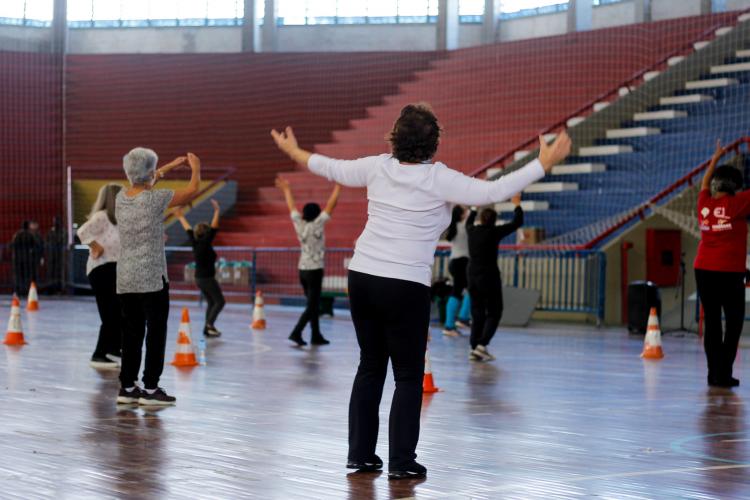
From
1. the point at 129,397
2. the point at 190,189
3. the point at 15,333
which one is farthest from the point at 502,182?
the point at 15,333

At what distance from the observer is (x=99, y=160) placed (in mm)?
35531

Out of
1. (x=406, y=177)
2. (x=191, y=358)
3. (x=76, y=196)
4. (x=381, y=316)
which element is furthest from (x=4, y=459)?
(x=76, y=196)

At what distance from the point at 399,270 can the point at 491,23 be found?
3185cm

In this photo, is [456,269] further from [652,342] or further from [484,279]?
[484,279]

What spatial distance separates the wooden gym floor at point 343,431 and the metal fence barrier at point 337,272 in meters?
6.96

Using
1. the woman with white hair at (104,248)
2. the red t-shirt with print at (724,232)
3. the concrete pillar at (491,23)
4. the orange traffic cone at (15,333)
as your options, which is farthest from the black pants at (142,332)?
the concrete pillar at (491,23)

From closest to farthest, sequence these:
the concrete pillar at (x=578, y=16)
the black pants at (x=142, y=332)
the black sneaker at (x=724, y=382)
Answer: the black pants at (x=142, y=332)
the black sneaker at (x=724, y=382)
the concrete pillar at (x=578, y=16)

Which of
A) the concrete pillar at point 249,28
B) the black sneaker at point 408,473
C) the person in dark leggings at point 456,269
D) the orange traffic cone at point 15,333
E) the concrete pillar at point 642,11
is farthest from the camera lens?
the concrete pillar at point 249,28

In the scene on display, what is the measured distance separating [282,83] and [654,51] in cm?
1078

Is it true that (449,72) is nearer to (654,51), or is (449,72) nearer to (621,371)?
(654,51)

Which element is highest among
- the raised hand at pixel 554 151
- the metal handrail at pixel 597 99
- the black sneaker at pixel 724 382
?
the metal handrail at pixel 597 99

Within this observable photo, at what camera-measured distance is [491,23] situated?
37.2m

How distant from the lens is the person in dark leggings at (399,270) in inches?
248

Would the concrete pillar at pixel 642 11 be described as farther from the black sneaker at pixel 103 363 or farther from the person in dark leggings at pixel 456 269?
the black sneaker at pixel 103 363
